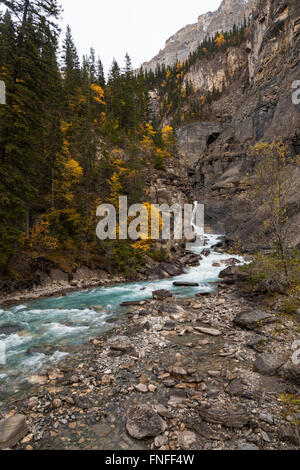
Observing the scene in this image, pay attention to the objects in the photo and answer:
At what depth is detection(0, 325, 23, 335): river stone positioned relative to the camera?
991cm

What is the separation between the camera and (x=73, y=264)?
800 inches

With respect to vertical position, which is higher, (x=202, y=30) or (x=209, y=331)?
(x=202, y=30)

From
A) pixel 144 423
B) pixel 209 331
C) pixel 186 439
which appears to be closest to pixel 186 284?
pixel 209 331

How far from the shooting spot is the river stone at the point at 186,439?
410 cm

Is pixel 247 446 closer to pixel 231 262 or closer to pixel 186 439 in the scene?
pixel 186 439

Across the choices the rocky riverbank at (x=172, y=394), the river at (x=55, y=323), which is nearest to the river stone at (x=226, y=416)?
the rocky riverbank at (x=172, y=394)

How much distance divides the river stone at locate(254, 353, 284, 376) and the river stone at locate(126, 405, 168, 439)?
349 centimetres

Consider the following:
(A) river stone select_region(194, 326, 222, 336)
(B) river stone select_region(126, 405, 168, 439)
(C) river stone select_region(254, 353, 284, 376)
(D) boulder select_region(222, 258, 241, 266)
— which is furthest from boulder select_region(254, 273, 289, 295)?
(D) boulder select_region(222, 258, 241, 266)

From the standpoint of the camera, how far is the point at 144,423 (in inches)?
183

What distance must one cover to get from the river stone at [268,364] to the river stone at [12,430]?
6.38 m

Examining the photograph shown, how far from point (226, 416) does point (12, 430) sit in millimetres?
4702

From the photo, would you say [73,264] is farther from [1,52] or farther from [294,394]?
[294,394]

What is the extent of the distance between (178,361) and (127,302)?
763 cm
